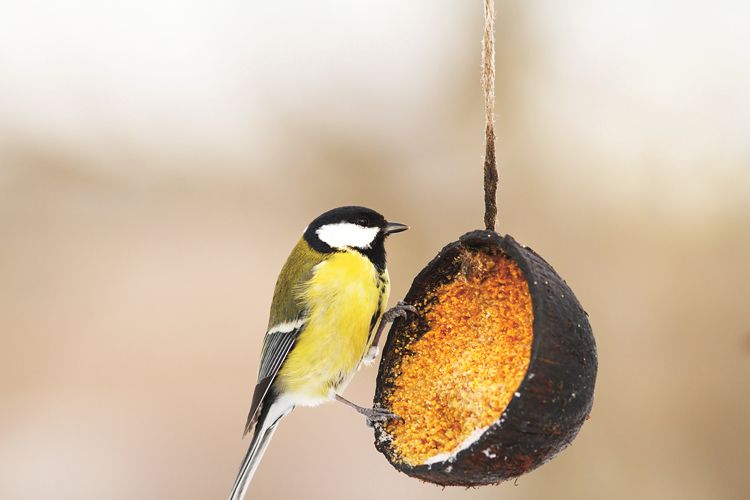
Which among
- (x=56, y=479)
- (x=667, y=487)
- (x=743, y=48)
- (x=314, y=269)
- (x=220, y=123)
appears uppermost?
(x=743, y=48)

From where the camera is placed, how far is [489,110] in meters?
1.52

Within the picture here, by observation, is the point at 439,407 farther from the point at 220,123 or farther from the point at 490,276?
the point at 220,123

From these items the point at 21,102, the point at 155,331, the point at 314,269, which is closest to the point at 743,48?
the point at 314,269

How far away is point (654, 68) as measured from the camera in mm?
3148

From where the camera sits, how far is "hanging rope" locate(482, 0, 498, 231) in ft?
4.85

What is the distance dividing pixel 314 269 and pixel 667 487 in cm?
177

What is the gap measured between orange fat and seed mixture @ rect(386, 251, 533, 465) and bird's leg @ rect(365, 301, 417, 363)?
0.12 ft

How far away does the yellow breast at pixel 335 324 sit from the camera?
6.91 ft

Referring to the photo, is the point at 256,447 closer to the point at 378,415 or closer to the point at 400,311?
the point at 378,415

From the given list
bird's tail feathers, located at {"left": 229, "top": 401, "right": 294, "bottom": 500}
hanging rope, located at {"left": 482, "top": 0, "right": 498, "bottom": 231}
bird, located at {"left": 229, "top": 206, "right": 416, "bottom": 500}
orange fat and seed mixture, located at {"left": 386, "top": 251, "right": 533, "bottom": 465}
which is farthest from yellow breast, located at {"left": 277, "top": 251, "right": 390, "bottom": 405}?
hanging rope, located at {"left": 482, "top": 0, "right": 498, "bottom": 231}

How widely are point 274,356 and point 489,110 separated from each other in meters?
1.06

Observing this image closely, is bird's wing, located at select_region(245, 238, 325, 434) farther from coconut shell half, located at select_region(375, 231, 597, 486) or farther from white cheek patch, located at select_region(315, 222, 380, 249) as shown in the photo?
coconut shell half, located at select_region(375, 231, 597, 486)

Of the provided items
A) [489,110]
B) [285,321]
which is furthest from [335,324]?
[489,110]

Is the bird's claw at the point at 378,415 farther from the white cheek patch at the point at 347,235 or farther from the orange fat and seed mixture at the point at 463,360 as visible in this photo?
the white cheek patch at the point at 347,235
